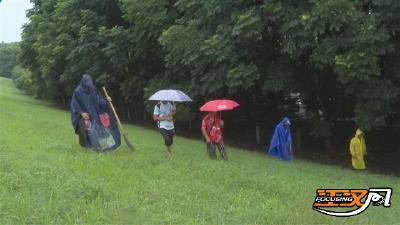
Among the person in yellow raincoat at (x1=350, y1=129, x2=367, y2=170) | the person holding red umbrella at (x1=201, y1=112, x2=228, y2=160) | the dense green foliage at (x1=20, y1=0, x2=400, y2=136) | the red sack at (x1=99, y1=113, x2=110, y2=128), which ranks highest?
the dense green foliage at (x1=20, y1=0, x2=400, y2=136)

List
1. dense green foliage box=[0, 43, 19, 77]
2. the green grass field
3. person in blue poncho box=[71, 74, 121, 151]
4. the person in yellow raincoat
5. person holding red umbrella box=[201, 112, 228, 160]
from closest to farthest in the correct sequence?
the green grass field → person in blue poncho box=[71, 74, 121, 151] → person holding red umbrella box=[201, 112, 228, 160] → the person in yellow raincoat → dense green foliage box=[0, 43, 19, 77]

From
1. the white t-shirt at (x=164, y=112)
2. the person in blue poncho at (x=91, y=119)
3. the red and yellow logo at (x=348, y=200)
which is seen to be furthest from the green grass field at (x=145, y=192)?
the white t-shirt at (x=164, y=112)

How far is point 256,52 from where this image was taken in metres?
19.1

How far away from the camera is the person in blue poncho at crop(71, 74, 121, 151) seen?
11.9 m

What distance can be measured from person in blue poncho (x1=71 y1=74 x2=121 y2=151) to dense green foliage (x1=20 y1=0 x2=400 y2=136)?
20.2 ft

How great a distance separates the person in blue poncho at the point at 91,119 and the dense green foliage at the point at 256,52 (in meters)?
6.15

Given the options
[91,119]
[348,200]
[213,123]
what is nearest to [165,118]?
Answer: [213,123]

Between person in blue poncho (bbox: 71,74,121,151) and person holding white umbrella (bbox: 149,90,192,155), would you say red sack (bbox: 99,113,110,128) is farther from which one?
person holding white umbrella (bbox: 149,90,192,155)

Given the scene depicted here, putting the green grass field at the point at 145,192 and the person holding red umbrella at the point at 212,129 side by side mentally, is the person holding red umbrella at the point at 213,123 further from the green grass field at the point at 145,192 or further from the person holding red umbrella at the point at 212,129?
the green grass field at the point at 145,192

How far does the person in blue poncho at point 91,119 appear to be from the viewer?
11.9 m

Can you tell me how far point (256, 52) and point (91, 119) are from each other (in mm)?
8453

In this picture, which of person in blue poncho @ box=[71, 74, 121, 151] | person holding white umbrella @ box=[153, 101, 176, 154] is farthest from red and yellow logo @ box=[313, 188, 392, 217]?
person in blue poncho @ box=[71, 74, 121, 151]

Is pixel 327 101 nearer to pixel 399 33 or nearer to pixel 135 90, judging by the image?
pixel 399 33

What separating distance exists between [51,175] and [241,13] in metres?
10.7
